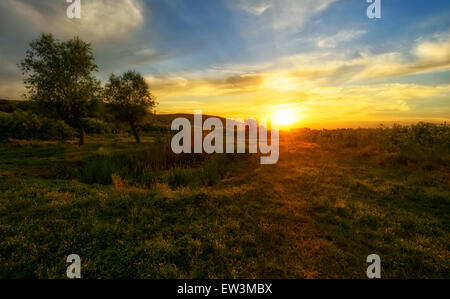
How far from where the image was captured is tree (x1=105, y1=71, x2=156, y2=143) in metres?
Answer: 35.6

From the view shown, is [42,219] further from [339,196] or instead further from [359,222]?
[339,196]

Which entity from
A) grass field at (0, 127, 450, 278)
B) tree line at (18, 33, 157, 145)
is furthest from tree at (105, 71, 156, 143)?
grass field at (0, 127, 450, 278)

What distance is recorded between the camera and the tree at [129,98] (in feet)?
117

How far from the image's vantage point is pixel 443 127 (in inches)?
769

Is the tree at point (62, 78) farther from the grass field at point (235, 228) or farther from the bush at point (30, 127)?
the grass field at point (235, 228)

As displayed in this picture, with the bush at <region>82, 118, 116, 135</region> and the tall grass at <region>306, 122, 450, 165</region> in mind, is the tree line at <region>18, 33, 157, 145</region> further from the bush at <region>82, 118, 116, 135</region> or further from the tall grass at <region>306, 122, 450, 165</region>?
the tall grass at <region>306, 122, 450, 165</region>

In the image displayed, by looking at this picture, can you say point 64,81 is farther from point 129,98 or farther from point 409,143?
point 409,143

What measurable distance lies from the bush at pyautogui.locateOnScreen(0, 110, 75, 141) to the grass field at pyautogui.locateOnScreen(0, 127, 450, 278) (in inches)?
1131

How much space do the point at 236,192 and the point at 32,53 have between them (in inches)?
1329

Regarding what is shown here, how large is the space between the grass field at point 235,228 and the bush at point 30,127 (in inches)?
1131

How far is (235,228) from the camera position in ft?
22.5

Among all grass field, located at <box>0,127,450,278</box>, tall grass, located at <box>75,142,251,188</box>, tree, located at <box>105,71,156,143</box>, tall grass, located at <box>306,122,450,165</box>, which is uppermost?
tree, located at <box>105,71,156,143</box>

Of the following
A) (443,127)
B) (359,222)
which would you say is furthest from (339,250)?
(443,127)

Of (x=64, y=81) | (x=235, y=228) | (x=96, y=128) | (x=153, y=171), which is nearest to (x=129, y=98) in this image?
(x=64, y=81)
